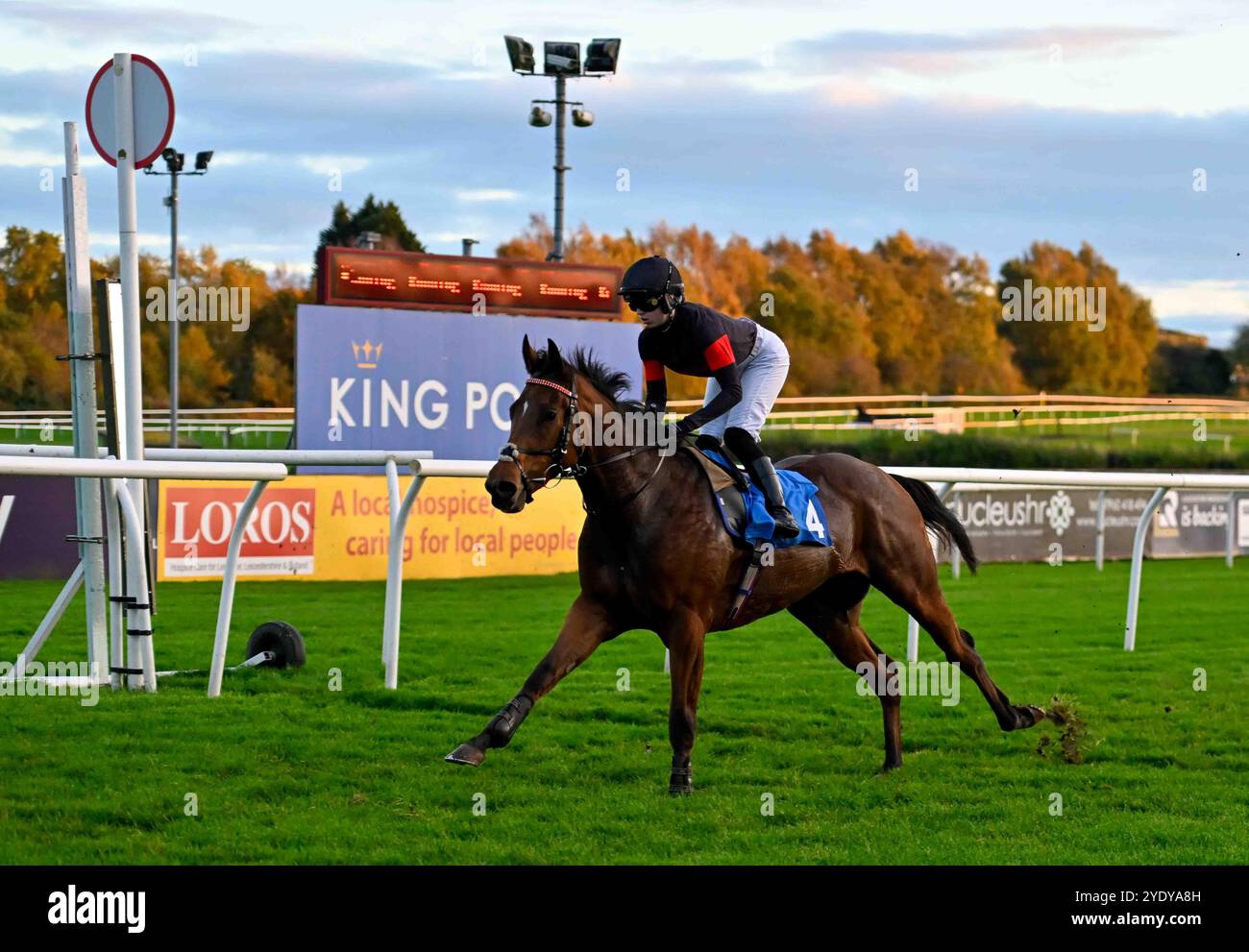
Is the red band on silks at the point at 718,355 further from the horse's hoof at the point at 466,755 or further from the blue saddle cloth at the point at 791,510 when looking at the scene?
the horse's hoof at the point at 466,755

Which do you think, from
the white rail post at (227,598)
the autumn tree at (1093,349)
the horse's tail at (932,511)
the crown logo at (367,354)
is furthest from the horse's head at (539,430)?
the autumn tree at (1093,349)

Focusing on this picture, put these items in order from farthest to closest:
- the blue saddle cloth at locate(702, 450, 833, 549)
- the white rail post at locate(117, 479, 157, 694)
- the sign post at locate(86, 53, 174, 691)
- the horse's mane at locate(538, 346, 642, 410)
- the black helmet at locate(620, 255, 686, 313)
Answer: the sign post at locate(86, 53, 174, 691)
the white rail post at locate(117, 479, 157, 694)
the blue saddle cloth at locate(702, 450, 833, 549)
the horse's mane at locate(538, 346, 642, 410)
the black helmet at locate(620, 255, 686, 313)

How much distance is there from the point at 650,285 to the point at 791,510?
1.04 m

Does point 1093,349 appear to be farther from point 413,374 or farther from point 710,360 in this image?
point 710,360

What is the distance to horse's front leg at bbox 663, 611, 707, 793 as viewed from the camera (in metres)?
5.29

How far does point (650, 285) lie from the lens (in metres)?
5.29

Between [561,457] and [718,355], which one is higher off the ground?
[718,355]

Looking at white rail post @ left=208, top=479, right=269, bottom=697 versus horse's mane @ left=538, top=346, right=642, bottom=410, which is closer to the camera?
horse's mane @ left=538, top=346, right=642, bottom=410

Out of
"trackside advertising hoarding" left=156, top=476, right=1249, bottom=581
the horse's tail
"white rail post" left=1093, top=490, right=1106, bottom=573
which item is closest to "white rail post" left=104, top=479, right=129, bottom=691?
the horse's tail

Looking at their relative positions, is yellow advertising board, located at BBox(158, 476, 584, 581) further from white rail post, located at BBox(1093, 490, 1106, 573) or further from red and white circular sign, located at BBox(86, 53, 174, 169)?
red and white circular sign, located at BBox(86, 53, 174, 169)

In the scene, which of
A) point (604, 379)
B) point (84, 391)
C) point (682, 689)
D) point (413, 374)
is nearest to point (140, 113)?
point (84, 391)

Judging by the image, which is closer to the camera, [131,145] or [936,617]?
[936,617]

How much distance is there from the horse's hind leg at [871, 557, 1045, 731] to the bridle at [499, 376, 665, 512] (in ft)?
4.24
